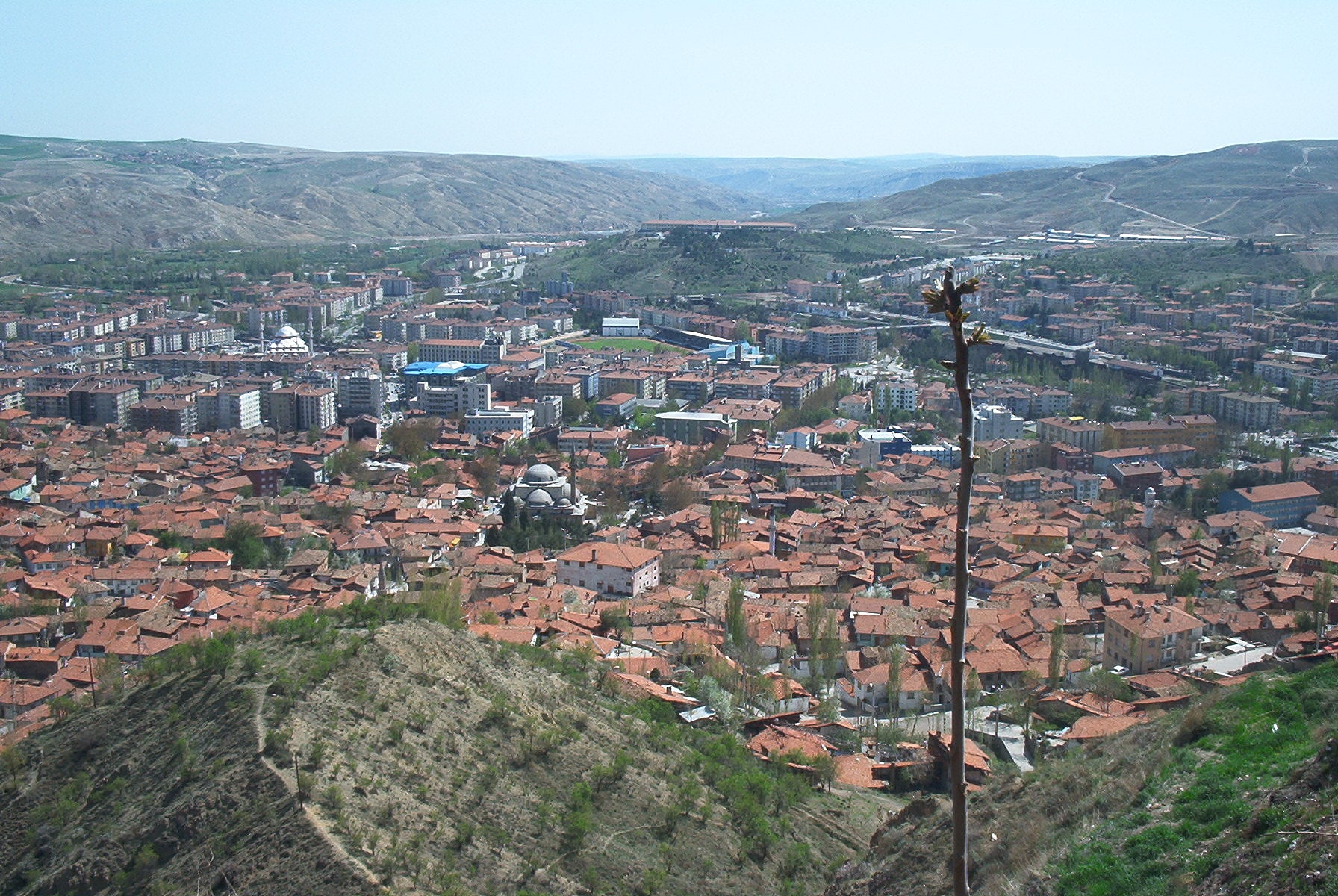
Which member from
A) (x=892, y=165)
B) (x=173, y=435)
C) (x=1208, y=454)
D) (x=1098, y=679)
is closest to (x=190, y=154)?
(x=173, y=435)

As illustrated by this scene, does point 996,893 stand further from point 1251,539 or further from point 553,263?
point 553,263

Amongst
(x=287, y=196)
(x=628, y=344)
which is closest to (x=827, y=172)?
(x=287, y=196)

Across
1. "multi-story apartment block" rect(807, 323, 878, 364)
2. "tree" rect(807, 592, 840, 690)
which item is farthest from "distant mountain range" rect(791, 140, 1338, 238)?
"tree" rect(807, 592, 840, 690)

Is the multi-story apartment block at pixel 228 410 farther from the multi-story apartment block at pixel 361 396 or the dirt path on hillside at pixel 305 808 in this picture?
the dirt path on hillside at pixel 305 808

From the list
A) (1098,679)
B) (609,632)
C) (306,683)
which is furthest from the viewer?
(609,632)

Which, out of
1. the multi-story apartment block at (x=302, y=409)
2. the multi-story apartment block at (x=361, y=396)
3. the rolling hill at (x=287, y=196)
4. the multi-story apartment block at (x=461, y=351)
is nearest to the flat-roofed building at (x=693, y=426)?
the multi-story apartment block at (x=361, y=396)

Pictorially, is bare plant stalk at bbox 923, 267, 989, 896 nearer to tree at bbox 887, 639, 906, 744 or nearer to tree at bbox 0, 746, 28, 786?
tree at bbox 0, 746, 28, 786
